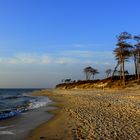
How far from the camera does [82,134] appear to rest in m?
11.6

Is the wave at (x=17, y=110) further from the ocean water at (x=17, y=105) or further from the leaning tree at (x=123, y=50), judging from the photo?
the leaning tree at (x=123, y=50)

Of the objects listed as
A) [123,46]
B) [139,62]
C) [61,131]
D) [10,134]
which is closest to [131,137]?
[61,131]

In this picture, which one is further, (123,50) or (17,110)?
(123,50)

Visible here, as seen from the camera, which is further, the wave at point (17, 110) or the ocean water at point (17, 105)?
the ocean water at point (17, 105)

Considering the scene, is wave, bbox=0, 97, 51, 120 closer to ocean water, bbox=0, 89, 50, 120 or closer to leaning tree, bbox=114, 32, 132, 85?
ocean water, bbox=0, 89, 50, 120

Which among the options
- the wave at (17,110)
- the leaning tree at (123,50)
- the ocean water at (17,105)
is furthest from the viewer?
the leaning tree at (123,50)

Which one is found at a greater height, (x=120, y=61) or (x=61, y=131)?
(x=120, y=61)

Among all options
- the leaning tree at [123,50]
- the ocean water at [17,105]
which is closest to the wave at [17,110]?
the ocean water at [17,105]

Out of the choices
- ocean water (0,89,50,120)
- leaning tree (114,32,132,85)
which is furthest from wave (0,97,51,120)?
leaning tree (114,32,132,85)

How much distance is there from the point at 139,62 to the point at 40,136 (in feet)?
161

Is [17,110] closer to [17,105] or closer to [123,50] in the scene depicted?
[17,105]

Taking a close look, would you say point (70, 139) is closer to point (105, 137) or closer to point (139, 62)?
point (105, 137)

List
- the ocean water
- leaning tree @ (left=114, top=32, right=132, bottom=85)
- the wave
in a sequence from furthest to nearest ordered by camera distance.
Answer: leaning tree @ (left=114, top=32, right=132, bottom=85) < the ocean water < the wave

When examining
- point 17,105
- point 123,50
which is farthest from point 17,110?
point 123,50
